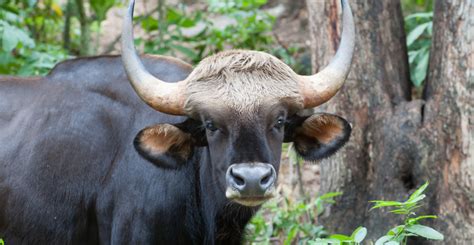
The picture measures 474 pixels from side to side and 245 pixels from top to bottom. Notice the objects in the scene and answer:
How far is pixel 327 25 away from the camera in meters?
7.37

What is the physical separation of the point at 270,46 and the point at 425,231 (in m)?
6.50

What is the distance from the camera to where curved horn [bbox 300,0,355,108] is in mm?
5594

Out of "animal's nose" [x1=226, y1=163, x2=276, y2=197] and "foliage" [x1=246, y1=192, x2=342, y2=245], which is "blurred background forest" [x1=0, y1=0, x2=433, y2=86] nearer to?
"foliage" [x1=246, y1=192, x2=342, y2=245]

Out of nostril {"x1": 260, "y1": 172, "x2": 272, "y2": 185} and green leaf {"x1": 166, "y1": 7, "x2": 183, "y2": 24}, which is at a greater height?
green leaf {"x1": 166, "y1": 7, "x2": 183, "y2": 24}

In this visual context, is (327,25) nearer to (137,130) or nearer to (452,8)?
(452,8)

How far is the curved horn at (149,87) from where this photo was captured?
549 cm

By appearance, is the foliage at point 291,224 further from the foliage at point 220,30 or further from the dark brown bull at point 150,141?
the foliage at point 220,30

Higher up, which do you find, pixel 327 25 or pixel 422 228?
pixel 327 25

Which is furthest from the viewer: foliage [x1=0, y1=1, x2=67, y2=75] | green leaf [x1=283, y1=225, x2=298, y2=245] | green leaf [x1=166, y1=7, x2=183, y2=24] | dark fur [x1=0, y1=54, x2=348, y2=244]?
green leaf [x1=166, y1=7, x2=183, y2=24]

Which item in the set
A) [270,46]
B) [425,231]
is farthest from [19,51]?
[425,231]

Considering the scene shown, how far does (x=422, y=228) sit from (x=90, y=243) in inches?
93.1

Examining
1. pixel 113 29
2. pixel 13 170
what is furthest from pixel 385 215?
pixel 113 29

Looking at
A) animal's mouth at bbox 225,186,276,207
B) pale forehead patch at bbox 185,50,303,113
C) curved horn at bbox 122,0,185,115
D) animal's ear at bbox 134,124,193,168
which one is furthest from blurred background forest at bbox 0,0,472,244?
curved horn at bbox 122,0,185,115

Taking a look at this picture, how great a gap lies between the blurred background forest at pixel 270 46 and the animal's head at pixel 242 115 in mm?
818
